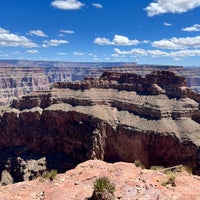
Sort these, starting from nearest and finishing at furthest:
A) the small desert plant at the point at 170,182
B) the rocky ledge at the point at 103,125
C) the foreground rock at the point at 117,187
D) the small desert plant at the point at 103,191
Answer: the small desert plant at the point at 103,191
the foreground rock at the point at 117,187
the small desert plant at the point at 170,182
the rocky ledge at the point at 103,125

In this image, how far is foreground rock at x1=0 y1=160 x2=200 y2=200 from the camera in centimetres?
2292

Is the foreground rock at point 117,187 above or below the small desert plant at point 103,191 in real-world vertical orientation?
below

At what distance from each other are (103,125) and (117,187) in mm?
59126

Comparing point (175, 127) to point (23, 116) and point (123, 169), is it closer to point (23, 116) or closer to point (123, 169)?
point (23, 116)

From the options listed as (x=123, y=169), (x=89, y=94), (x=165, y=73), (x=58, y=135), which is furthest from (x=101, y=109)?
(x=123, y=169)

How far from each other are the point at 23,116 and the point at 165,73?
44.0 metres

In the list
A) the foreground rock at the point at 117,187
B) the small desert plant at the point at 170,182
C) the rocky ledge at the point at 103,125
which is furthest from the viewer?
the rocky ledge at the point at 103,125

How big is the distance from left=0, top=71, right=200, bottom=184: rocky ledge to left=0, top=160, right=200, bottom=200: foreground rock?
4632cm

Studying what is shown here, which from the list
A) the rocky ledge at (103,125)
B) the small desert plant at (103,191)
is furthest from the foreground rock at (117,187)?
the rocky ledge at (103,125)

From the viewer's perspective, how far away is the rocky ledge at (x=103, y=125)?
77.4 m

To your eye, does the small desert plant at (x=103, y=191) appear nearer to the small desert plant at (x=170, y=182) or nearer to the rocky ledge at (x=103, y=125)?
the small desert plant at (x=170, y=182)

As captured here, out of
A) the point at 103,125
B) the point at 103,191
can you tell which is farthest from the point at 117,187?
the point at 103,125

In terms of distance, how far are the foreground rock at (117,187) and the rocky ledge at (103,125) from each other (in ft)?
152

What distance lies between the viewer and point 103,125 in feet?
274
